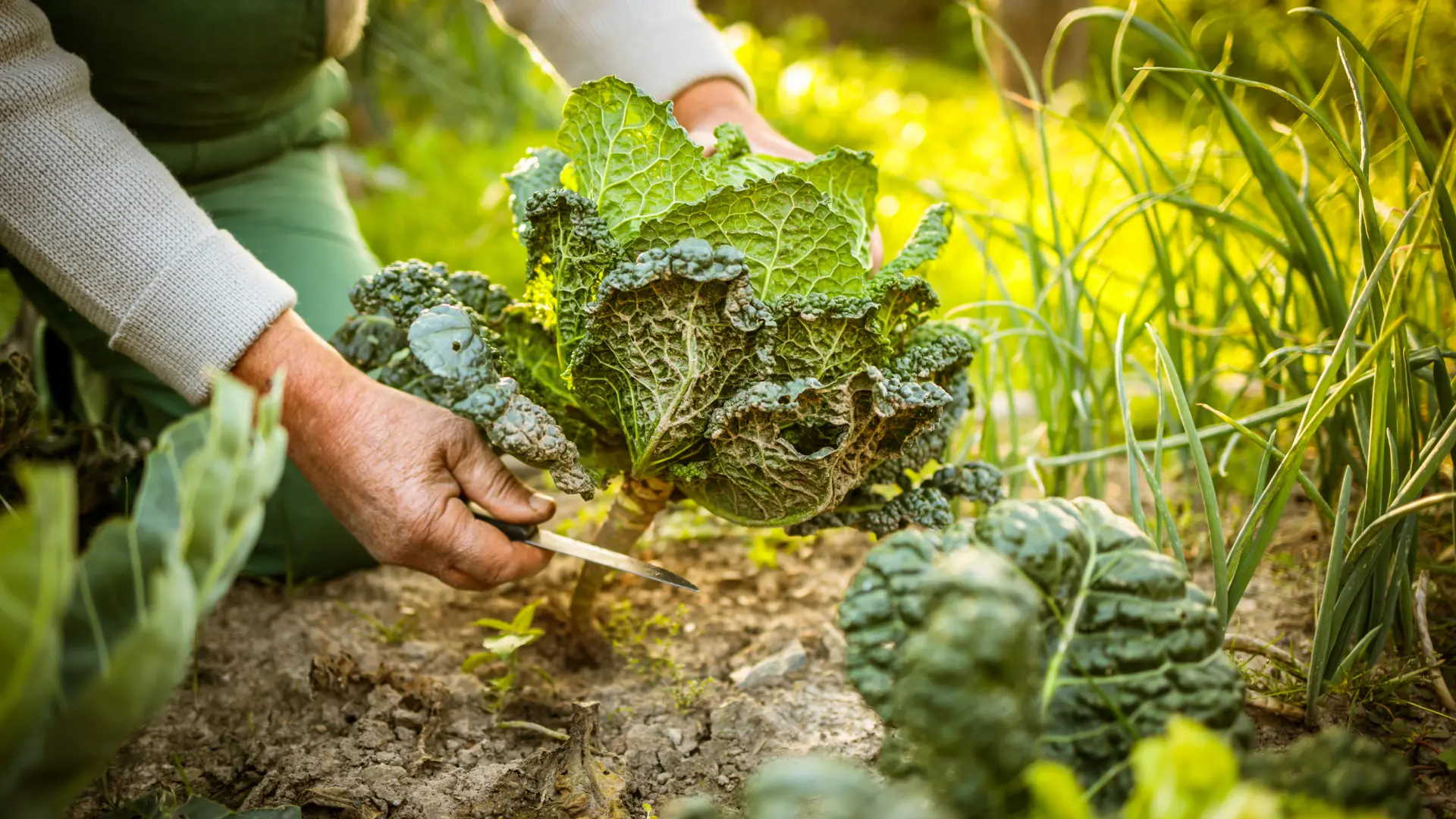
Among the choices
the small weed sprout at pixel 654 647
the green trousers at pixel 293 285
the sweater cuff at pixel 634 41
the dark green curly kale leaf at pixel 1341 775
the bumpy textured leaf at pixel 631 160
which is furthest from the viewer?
the green trousers at pixel 293 285

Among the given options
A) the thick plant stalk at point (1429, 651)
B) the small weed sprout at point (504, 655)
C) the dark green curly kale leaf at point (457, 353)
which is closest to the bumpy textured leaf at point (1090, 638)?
the dark green curly kale leaf at point (457, 353)

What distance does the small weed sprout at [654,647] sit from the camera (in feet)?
5.11

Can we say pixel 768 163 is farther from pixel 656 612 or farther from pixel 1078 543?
pixel 656 612

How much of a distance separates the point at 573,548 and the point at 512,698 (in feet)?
1.07

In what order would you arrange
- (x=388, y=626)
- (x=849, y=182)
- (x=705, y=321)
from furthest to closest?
1. (x=388, y=626)
2. (x=849, y=182)
3. (x=705, y=321)

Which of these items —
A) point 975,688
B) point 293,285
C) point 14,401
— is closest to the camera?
point 975,688

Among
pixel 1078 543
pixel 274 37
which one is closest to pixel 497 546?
pixel 1078 543

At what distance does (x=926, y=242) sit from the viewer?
4.68 feet

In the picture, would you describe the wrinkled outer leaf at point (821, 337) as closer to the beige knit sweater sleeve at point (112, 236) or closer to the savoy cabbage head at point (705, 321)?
the savoy cabbage head at point (705, 321)

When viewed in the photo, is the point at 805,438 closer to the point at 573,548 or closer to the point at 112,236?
the point at 573,548

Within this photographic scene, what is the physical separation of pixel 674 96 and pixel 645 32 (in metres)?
0.16

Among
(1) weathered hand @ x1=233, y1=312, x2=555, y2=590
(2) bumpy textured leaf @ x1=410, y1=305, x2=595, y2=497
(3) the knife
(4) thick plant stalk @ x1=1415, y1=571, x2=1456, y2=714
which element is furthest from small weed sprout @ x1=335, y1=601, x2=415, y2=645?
(4) thick plant stalk @ x1=1415, y1=571, x2=1456, y2=714

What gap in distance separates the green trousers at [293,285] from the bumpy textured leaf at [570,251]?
89 centimetres

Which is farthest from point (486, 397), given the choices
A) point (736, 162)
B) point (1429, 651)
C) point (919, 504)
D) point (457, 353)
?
point (1429, 651)
